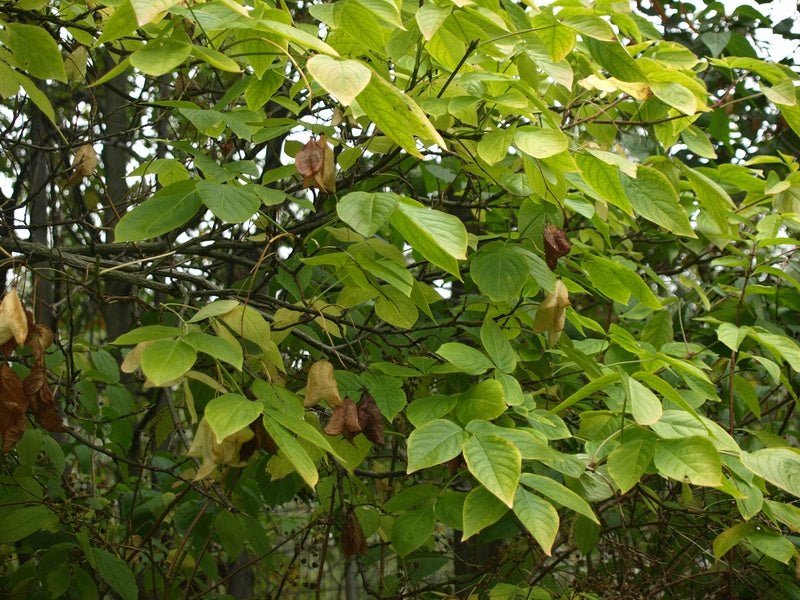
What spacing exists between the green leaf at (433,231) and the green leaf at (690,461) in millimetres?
499

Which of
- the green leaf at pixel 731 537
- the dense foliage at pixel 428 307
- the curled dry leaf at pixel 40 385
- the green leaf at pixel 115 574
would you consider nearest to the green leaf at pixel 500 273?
the dense foliage at pixel 428 307

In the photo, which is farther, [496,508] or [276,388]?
[276,388]

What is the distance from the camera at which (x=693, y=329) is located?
278 centimetres

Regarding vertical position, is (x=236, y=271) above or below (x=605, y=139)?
below

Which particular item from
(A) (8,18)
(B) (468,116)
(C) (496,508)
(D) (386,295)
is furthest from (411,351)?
(A) (8,18)

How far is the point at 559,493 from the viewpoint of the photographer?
1.43m

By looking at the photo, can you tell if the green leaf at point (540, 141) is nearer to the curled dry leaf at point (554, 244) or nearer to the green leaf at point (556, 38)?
the green leaf at point (556, 38)

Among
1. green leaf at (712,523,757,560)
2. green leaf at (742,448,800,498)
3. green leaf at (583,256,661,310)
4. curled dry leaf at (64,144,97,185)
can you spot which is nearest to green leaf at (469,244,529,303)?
green leaf at (583,256,661,310)

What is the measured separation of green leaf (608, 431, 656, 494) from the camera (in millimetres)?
1486

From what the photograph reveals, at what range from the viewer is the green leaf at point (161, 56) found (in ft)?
4.26

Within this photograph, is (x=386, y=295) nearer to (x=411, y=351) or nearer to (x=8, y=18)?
(x=411, y=351)

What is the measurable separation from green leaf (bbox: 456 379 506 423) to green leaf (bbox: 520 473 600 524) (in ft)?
0.47

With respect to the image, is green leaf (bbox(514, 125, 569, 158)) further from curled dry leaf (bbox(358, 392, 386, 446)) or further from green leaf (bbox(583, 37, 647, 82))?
curled dry leaf (bbox(358, 392, 386, 446))

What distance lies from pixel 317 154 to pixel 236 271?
7.64 ft
